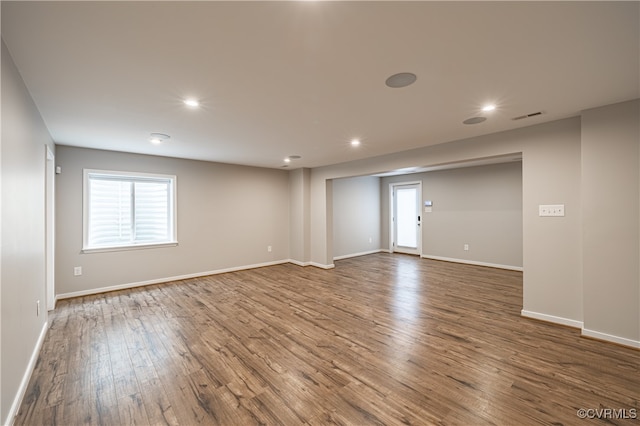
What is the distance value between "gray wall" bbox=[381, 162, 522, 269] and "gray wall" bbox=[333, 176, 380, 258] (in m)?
1.36

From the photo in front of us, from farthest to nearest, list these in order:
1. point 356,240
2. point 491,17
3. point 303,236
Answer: point 356,240 < point 303,236 < point 491,17

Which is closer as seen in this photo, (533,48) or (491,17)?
(491,17)

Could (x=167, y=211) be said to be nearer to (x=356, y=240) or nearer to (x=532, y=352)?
(x=356, y=240)

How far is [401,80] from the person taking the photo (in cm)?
213

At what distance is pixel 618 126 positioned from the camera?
2648mm

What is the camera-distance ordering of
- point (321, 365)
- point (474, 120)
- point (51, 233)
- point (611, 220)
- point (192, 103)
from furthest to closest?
point (51, 233) < point (474, 120) < point (611, 220) < point (192, 103) < point (321, 365)

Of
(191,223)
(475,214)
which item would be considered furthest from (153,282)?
(475,214)

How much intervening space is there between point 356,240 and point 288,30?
6.55m

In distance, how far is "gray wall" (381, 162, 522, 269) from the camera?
5.89 meters

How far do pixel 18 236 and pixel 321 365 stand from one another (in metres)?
2.50

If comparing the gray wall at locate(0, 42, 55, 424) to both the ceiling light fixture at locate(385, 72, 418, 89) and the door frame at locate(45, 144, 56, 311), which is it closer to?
the door frame at locate(45, 144, 56, 311)

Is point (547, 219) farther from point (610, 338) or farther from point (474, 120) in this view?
point (474, 120)

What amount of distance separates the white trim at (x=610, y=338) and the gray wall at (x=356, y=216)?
5014 mm

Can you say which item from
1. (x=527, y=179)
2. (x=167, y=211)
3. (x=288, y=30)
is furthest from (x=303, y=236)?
(x=288, y=30)
